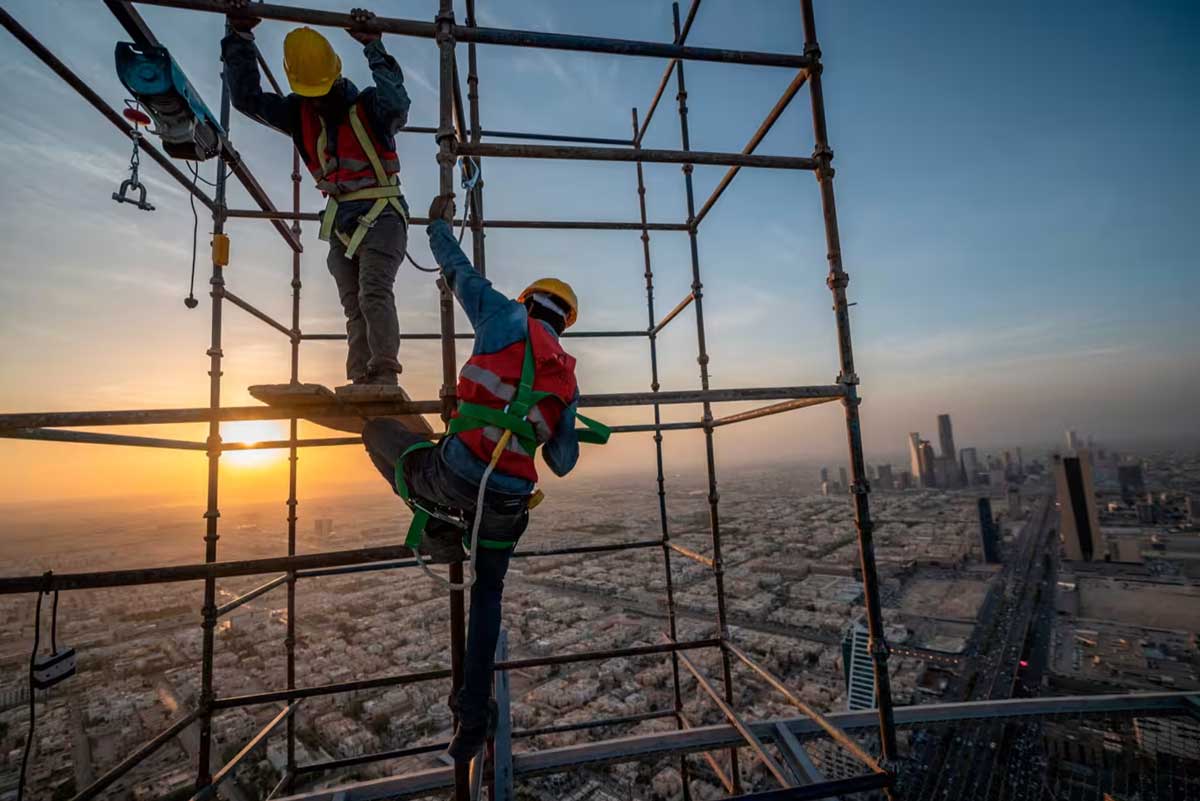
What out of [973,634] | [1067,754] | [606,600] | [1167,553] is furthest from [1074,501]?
[606,600]

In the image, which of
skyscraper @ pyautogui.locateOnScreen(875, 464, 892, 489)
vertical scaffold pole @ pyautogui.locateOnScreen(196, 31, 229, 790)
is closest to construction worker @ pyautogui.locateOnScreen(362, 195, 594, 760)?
vertical scaffold pole @ pyautogui.locateOnScreen(196, 31, 229, 790)

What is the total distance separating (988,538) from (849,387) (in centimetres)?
5137

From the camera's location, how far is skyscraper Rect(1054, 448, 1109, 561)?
39.5 metres

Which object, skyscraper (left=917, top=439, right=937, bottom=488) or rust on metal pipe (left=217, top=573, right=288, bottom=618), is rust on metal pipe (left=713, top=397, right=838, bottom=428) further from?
skyscraper (left=917, top=439, right=937, bottom=488)

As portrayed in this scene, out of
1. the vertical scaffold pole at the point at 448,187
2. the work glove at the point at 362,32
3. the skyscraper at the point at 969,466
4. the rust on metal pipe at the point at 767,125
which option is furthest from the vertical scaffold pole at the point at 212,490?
the skyscraper at the point at 969,466

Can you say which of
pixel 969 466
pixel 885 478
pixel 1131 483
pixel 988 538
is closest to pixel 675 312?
pixel 988 538

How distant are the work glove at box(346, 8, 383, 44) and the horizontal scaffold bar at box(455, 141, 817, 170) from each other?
87cm

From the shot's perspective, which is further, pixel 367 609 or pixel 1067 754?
pixel 367 609

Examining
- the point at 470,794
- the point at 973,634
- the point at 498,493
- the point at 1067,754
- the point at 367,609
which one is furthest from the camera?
the point at 367,609

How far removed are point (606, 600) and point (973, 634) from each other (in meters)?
22.4

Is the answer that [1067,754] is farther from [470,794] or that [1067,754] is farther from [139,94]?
[139,94]

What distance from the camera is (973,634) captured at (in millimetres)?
25484

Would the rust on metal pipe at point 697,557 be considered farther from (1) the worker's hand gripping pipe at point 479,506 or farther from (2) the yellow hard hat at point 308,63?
(2) the yellow hard hat at point 308,63

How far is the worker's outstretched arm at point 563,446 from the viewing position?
2.56 m
